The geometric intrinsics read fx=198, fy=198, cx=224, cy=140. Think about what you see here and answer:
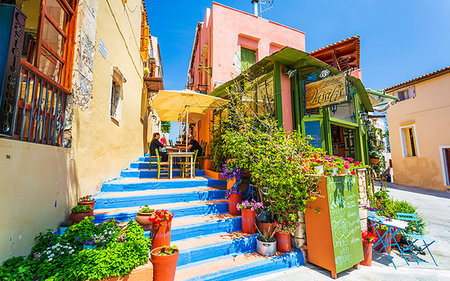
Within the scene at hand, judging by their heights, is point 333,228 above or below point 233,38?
below

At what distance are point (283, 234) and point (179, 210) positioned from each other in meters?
2.15

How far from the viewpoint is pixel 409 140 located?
47.4ft

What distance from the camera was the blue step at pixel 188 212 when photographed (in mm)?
3656

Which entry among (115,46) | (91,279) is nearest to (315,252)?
(91,279)

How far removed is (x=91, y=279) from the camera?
7.22 feet

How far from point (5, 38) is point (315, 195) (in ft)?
15.5

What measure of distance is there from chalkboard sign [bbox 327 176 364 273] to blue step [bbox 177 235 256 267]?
150 cm

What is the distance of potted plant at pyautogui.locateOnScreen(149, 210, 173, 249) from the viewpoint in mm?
3113

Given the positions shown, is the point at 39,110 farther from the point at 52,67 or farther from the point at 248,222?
the point at 248,222

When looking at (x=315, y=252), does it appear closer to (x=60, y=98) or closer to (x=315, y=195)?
(x=315, y=195)

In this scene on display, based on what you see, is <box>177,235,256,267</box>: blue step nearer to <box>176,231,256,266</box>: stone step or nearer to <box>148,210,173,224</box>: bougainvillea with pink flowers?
<box>176,231,256,266</box>: stone step

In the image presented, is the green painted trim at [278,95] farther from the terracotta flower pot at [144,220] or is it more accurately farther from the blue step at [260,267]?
the terracotta flower pot at [144,220]

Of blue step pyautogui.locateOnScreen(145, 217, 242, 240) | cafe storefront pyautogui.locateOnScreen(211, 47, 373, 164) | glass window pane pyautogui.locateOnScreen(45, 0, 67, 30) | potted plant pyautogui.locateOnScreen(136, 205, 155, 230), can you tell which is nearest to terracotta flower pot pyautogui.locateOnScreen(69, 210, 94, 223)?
potted plant pyautogui.locateOnScreen(136, 205, 155, 230)

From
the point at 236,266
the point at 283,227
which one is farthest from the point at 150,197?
the point at 283,227
